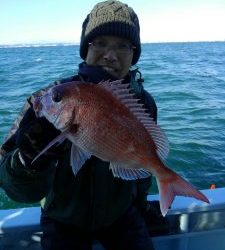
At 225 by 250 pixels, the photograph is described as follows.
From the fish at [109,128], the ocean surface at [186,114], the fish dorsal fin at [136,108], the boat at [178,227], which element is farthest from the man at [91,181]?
the ocean surface at [186,114]

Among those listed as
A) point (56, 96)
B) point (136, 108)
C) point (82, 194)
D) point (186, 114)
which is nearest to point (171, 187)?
point (136, 108)

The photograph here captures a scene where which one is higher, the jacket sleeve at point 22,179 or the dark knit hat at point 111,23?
the dark knit hat at point 111,23

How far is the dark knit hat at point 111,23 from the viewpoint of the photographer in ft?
10.1

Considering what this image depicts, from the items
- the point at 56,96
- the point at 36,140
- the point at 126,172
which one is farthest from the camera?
the point at 36,140

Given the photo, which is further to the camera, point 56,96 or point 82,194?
point 82,194

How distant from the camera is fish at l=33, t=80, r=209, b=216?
1957 mm

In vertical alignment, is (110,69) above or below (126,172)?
above

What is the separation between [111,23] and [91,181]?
47.5 inches

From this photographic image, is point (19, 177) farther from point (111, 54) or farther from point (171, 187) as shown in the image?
point (111, 54)

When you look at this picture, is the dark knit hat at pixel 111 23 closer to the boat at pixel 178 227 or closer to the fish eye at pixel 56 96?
the fish eye at pixel 56 96

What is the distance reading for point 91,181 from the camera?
2.86 metres

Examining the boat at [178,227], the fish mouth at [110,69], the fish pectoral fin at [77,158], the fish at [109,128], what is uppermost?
the fish mouth at [110,69]

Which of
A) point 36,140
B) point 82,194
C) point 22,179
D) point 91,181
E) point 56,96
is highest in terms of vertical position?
point 56,96

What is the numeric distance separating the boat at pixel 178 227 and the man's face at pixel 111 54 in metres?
1.24
